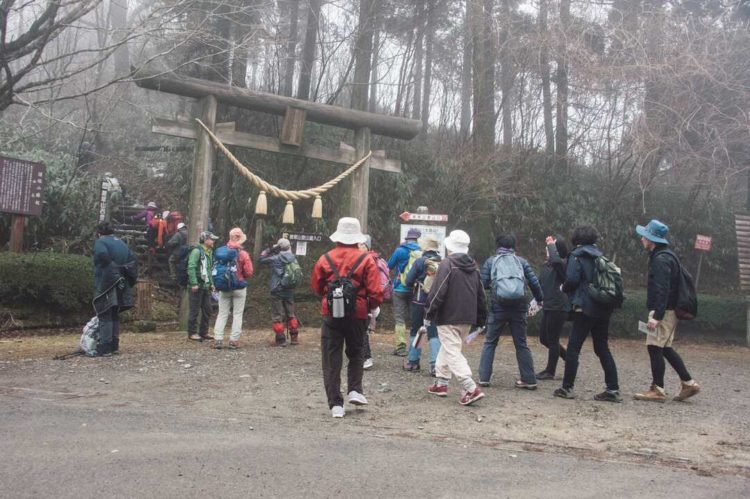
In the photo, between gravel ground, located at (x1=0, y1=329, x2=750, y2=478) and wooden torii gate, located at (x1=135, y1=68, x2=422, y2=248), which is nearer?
gravel ground, located at (x1=0, y1=329, x2=750, y2=478)

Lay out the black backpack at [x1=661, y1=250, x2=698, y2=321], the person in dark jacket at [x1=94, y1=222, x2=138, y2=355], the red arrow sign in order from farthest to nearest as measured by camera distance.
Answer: the red arrow sign < the person in dark jacket at [x1=94, y1=222, x2=138, y2=355] < the black backpack at [x1=661, y1=250, x2=698, y2=321]

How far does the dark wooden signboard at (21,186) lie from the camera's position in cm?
1103

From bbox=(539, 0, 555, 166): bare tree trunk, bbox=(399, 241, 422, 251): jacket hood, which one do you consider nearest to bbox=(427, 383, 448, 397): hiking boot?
bbox=(399, 241, 422, 251): jacket hood

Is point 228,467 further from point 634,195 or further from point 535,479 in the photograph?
point 634,195

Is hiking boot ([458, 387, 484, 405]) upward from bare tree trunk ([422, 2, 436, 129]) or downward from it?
downward

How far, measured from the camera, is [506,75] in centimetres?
1859

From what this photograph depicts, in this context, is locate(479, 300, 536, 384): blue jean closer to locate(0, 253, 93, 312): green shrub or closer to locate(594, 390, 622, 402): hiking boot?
locate(594, 390, 622, 402): hiking boot

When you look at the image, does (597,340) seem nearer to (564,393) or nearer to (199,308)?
(564,393)

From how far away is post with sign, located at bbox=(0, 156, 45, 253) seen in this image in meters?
11.0

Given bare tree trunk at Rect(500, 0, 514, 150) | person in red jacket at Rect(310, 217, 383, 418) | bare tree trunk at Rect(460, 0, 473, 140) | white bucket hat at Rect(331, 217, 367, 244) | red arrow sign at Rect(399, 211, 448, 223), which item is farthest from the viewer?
bare tree trunk at Rect(460, 0, 473, 140)

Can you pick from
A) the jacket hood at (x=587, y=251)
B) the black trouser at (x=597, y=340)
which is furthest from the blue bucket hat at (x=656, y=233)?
the black trouser at (x=597, y=340)

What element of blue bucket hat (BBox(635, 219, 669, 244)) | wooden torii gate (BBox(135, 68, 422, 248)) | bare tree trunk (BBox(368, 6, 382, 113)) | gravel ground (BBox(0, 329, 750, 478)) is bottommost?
gravel ground (BBox(0, 329, 750, 478))

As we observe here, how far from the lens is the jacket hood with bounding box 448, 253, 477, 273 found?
6.50 m

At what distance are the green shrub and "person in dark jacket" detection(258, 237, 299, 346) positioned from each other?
12.2 ft
